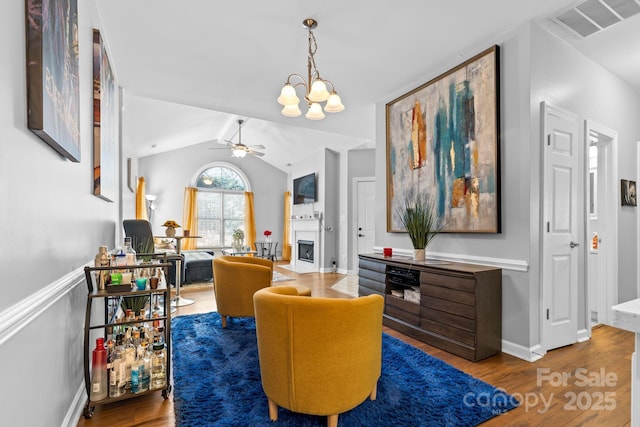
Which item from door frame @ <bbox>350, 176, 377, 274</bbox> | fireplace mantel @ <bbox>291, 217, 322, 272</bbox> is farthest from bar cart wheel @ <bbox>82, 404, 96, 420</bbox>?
fireplace mantel @ <bbox>291, 217, 322, 272</bbox>

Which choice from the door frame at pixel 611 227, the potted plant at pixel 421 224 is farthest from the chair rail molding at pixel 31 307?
the door frame at pixel 611 227

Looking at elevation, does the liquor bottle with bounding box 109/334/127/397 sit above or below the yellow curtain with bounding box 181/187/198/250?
below

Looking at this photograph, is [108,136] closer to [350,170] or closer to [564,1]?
[564,1]

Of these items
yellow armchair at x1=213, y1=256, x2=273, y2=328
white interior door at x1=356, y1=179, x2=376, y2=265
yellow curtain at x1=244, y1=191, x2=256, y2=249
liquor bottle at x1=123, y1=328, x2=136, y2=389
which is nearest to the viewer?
liquor bottle at x1=123, y1=328, x2=136, y2=389

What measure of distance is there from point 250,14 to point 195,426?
9.36 feet

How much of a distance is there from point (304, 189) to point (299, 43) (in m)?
5.27

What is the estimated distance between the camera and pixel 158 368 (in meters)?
2.02

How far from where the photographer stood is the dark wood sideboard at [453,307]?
101 inches

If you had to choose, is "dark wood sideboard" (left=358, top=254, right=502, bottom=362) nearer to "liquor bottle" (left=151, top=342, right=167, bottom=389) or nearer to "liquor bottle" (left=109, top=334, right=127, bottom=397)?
"liquor bottle" (left=151, top=342, right=167, bottom=389)

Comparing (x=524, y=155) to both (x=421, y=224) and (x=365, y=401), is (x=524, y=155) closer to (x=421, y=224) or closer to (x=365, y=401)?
(x=421, y=224)

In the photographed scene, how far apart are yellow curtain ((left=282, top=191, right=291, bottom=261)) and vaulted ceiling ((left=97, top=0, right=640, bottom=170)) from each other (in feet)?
18.6

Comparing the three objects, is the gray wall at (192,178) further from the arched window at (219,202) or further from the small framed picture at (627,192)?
the small framed picture at (627,192)

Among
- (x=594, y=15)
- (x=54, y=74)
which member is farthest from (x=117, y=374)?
(x=594, y=15)

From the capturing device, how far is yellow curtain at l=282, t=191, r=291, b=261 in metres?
9.97
